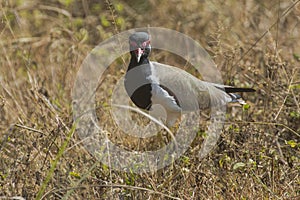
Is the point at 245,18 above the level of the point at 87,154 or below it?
above

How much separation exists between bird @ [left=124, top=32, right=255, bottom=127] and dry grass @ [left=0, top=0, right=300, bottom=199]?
21cm

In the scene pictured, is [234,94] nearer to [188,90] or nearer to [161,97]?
[188,90]

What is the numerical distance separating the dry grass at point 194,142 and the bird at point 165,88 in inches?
8.1

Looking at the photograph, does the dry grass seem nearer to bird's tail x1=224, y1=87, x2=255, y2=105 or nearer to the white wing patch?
bird's tail x1=224, y1=87, x2=255, y2=105

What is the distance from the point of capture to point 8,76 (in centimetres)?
534

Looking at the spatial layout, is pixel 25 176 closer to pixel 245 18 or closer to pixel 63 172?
pixel 63 172

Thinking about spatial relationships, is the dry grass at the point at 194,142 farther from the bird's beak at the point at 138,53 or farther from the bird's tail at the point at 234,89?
the bird's beak at the point at 138,53

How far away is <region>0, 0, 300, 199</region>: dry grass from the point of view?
139 inches

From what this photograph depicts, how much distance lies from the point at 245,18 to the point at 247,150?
2388mm

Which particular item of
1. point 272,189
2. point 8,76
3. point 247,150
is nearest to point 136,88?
point 247,150

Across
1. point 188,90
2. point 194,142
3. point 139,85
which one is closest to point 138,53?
point 139,85

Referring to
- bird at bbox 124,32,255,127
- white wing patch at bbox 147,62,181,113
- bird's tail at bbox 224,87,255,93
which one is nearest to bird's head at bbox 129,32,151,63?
bird at bbox 124,32,255,127

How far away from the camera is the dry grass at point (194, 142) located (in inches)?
139

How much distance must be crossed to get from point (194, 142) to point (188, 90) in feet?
1.22
